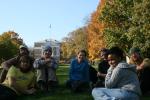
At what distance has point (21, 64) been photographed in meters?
12.3

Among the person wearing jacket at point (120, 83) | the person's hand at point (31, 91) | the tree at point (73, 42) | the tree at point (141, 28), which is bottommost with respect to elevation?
the person's hand at point (31, 91)

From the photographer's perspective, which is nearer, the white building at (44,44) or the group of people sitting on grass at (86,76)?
the group of people sitting on grass at (86,76)

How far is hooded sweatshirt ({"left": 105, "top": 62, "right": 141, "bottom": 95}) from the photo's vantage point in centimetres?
870

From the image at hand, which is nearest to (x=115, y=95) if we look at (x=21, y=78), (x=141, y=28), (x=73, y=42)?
(x=21, y=78)

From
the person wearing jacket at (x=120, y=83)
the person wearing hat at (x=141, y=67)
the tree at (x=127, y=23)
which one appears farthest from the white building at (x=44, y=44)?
the person wearing jacket at (x=120, y=83)

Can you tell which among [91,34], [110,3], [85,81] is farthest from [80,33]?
[85,81]

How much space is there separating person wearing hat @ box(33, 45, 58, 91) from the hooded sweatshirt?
16.2 ft

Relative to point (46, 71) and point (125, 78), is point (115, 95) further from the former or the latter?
point (46, 71)

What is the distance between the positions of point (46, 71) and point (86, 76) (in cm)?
122

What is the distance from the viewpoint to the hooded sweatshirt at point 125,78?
28.6 ft

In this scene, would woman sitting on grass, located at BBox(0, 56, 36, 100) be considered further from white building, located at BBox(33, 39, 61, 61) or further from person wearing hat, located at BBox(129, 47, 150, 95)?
white building, located at BBox(33, 39, 61, 61)

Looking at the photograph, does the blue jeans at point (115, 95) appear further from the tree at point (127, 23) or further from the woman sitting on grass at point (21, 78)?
the tree at point (127, 23)

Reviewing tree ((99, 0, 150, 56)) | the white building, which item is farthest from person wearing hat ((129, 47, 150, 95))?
the white building

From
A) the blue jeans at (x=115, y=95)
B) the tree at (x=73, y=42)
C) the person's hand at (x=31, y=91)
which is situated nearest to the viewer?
the blue jeans at (x=115, y=95)
